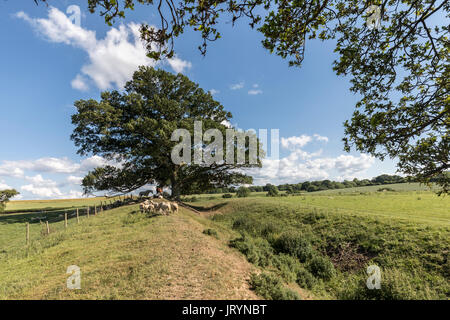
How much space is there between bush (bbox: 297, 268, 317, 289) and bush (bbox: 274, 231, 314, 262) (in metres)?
2.13

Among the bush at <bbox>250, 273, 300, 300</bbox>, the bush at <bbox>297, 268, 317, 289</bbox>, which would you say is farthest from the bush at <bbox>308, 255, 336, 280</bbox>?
the bush at <bbox>250, 273, 300, 300</bbox>

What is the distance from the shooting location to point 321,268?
10508mm

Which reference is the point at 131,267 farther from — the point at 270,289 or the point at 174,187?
the point at 174,187

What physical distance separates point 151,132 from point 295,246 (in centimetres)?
1983

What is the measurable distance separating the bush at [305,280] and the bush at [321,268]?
1020 mm

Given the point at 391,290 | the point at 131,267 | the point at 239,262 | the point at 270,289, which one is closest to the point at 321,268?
the point at 391,290

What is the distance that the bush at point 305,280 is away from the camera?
882cm

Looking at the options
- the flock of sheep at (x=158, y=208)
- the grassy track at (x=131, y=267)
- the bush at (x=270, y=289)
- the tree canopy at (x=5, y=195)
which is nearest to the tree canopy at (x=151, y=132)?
the flock of sheep at (x=158, y=208)

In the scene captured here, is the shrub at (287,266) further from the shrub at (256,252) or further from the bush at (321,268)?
the bush at (321,268)

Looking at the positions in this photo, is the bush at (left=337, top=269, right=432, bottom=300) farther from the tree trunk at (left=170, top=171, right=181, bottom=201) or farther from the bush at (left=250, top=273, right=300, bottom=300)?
the tree trunk at (left=170, top=171, right=181, bottom=201)

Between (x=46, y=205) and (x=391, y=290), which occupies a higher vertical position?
(x=391, y=290)

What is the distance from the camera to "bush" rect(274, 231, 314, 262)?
11.9 metres
